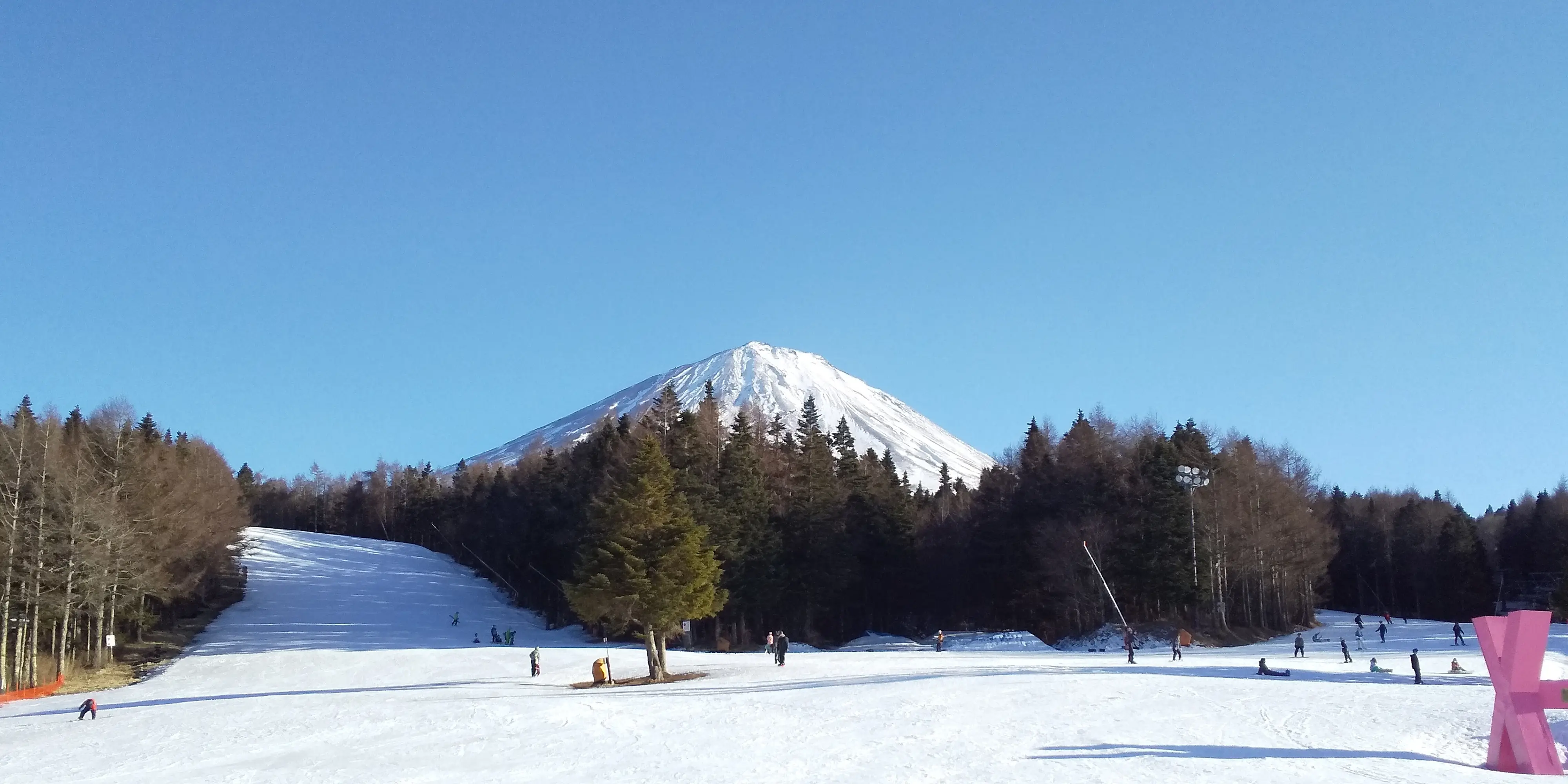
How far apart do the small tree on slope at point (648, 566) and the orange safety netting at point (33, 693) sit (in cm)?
2008

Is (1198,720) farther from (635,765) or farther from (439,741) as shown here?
(439,741)

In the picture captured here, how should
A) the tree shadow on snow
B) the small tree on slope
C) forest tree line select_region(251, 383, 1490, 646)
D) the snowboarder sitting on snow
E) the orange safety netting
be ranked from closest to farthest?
the tree shadow on snow < the snowboarder sitting on snow < the orange safety netting < the small tree on slope < forest tree line select_region(251, 383, 1490, 646)

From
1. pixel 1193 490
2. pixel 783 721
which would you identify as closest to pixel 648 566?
pixel 783 721

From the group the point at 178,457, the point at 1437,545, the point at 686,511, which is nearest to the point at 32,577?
the point at 686,511

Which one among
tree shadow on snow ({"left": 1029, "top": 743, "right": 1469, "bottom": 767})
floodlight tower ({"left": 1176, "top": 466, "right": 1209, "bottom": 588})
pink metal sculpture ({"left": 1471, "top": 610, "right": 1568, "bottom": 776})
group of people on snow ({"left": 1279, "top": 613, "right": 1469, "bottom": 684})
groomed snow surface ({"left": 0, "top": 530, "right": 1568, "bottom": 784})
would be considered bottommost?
group of people on snow ({"left": 1279, "top": 613, "right": 1469, "bottom": 684})

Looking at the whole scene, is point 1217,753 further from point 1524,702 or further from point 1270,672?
point 1270,672

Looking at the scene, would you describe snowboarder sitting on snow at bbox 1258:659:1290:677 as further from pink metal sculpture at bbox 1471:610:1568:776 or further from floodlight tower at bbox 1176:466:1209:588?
floodlight tower at bbox 1176:466:1209:588

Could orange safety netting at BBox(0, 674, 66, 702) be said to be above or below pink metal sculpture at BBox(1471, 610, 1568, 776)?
below

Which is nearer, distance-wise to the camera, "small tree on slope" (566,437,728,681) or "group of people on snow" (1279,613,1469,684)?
"group of people on snow" (1279,613,1469,684)

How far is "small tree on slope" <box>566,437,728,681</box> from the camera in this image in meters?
39.3

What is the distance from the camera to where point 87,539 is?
1654 inches

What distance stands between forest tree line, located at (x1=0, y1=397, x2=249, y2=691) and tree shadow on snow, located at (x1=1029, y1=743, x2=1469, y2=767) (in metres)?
38.8

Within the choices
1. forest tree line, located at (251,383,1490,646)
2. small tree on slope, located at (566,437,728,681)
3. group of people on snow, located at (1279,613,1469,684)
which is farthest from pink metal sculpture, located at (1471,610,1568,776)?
forest tree line, located at (251,383,1490,646)

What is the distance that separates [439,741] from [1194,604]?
1857 inches
